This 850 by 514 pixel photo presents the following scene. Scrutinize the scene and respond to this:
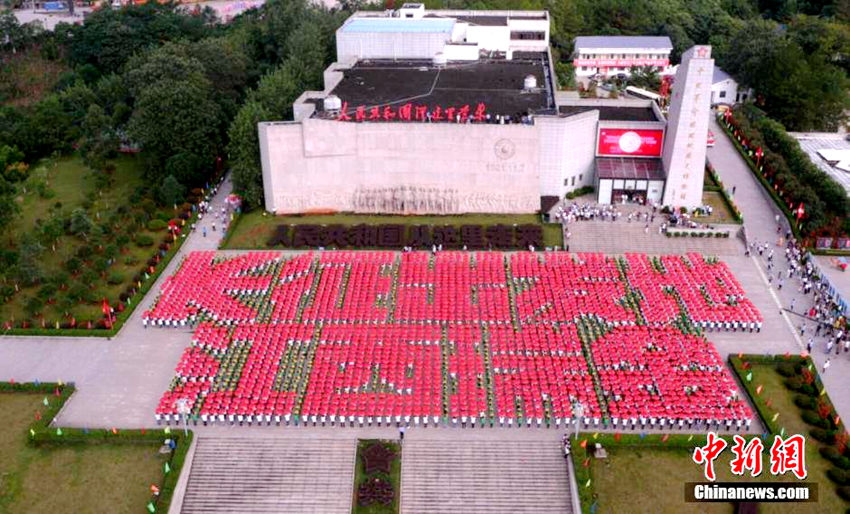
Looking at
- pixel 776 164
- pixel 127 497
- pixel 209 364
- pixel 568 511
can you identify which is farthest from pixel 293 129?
pixel 776 164

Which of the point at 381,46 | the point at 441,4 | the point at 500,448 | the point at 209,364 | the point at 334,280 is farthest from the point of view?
the point at 441,4

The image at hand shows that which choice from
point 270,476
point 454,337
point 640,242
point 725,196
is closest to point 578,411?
point 454,337

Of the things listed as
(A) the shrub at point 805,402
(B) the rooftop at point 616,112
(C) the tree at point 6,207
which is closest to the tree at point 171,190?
(C) the tree at point 6,207

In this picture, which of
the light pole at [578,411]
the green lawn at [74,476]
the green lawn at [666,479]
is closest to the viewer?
the green lawn at [666,479]

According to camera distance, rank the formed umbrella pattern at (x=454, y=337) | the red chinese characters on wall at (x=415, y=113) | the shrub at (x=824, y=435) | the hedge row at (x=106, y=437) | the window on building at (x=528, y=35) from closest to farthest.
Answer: the hedge row at (x=106, y=437) → the shrub at (x=824, y=435) → the formed umbrella pattern at (x=454, y=337) → the red chinese characters on wall at (x=415, y=113) → the window on building at (x=528, y=35)

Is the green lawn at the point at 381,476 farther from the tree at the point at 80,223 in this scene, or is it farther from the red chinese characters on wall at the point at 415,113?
the tree at the point at 80,223

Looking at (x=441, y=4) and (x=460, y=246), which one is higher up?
(x=441, y=4)

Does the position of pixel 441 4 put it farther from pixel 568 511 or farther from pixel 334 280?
pixel 568 511
